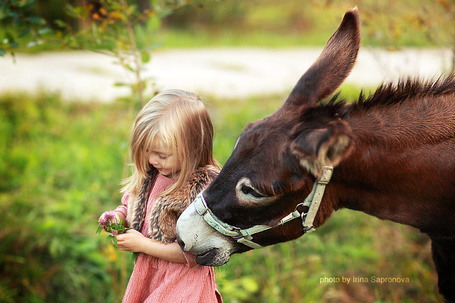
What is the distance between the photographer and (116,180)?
458 centimetres

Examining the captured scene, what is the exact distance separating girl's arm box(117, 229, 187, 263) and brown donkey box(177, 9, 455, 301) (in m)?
0.08

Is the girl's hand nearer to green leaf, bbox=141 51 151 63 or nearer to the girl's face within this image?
the girl's face

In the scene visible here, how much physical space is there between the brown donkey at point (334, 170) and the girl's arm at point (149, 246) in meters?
0.08

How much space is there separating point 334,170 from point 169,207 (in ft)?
2.46

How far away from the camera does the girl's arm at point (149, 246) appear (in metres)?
1.84

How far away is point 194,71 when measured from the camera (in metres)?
9.17

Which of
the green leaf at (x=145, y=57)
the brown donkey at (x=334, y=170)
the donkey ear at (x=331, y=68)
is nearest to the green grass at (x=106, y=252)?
the green leaf at (x=145, y=57)

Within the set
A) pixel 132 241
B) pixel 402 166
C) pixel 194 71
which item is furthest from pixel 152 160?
pixel 194 71

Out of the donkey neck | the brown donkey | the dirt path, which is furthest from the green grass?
the dirt path

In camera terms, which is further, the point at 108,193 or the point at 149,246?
the point at 108,193

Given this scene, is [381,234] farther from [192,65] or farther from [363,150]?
[192,65]

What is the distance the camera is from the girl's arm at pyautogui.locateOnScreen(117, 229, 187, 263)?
184 centimetres

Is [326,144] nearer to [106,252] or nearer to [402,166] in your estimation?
[402,166]

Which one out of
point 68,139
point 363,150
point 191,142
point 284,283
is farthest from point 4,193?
point 363,150
